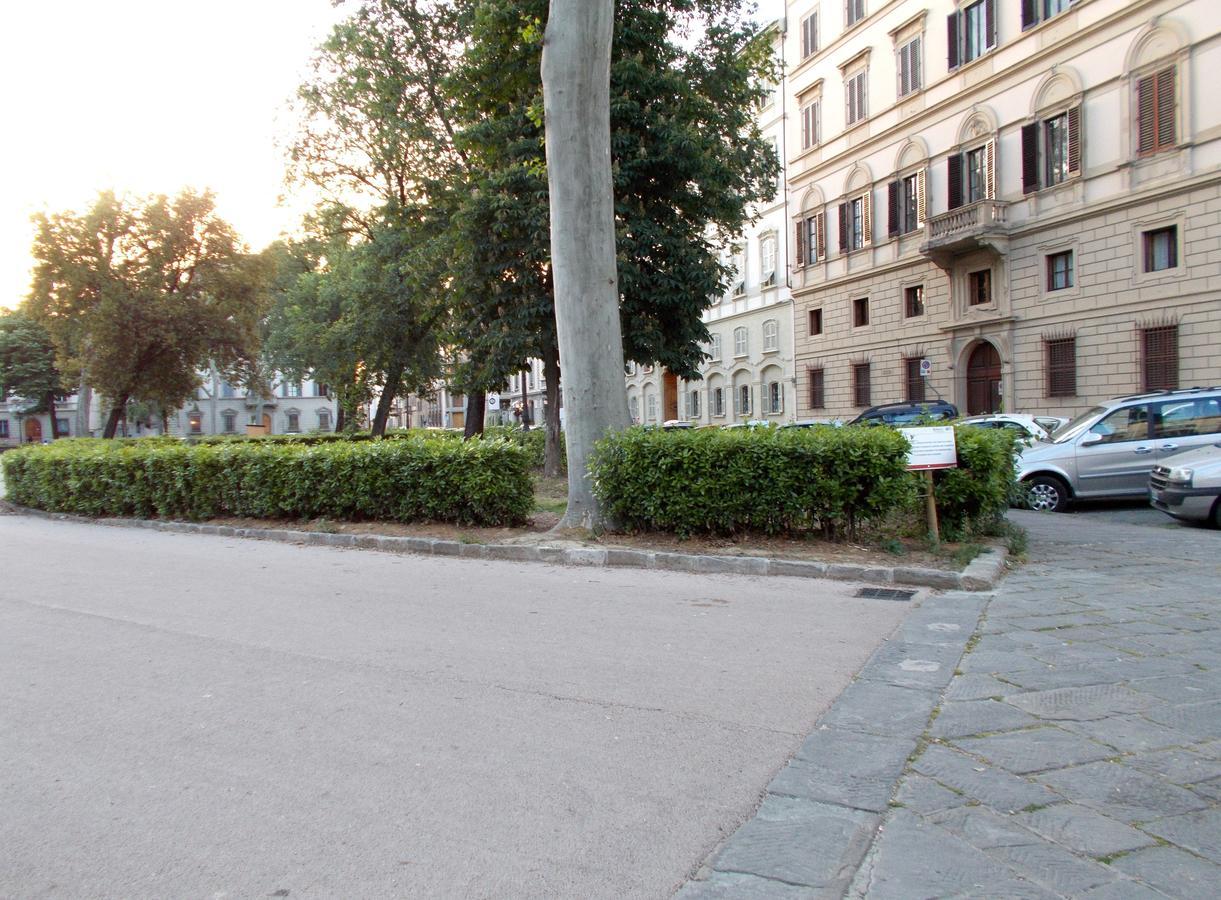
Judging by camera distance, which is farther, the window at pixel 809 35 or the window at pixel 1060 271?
the window at pixel 809 35

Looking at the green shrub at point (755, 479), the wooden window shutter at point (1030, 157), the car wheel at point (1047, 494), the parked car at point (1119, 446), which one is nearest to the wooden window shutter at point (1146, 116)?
the wooden window shutter at point (1030, 157)

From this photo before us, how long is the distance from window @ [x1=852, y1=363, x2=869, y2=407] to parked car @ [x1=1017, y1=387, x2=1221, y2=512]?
19600 mm

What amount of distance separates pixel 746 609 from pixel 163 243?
26408 mm

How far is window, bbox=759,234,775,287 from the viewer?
38562 millimetres

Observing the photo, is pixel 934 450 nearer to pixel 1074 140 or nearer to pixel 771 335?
pixel 1074 140

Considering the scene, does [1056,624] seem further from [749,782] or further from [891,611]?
[749,782]

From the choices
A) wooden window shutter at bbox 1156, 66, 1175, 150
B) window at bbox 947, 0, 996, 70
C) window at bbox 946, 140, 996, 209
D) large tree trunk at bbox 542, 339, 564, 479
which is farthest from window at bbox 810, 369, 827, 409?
large tree trunk at bbox 542, 339, 564, 479

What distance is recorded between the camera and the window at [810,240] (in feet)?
115

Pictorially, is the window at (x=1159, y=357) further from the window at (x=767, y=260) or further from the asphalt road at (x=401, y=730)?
the asphalt road at (x=401, y=730)

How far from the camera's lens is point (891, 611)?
6.38m

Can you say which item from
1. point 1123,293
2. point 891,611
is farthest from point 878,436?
point 1123,293

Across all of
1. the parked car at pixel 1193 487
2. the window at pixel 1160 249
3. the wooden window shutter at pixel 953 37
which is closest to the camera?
the parked car at pixel 1193 487

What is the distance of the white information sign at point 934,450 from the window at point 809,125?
30.1 meters

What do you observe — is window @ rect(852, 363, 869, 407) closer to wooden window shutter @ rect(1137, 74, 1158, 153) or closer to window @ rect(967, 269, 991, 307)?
window @ rect(967, 269, 991, 307)
